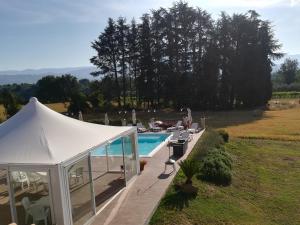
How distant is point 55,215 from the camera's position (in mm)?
9141

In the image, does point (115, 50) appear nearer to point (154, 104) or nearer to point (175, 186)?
point (154, 104)

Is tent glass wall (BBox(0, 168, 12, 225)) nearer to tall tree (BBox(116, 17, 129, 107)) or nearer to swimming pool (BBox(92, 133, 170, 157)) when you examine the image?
swimming pool (BBox(92, 133, 170, 157))

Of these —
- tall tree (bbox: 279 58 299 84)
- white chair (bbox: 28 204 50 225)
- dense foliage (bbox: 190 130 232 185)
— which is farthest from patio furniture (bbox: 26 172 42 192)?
tall tree (bbox: 279 58 299 84)

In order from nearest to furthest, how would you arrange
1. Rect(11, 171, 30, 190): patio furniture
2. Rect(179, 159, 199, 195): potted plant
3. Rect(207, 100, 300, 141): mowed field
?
1. Rect(11, 171, 30, 190): patio furniture
2. Rect(179, 159, 199, 195): potted plant
3. Rect(207, 100, 300, 141): mowed field

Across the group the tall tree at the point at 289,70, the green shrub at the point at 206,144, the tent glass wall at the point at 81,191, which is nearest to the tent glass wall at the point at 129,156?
the green shrub at the point at 206,144

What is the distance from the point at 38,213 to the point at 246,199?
23.3 ft

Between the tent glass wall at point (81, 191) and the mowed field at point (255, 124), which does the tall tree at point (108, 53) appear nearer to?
the mowed field at point (255, 124)

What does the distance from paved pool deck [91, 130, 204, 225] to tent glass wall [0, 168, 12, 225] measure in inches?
87.5

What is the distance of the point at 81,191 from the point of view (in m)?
9.96

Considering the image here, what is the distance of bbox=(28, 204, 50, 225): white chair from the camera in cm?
930

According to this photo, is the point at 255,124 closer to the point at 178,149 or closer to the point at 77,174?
the point at 178,149

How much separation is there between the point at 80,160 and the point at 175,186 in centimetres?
394

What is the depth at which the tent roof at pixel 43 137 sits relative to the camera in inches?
368

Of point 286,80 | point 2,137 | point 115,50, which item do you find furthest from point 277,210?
point 286,80
